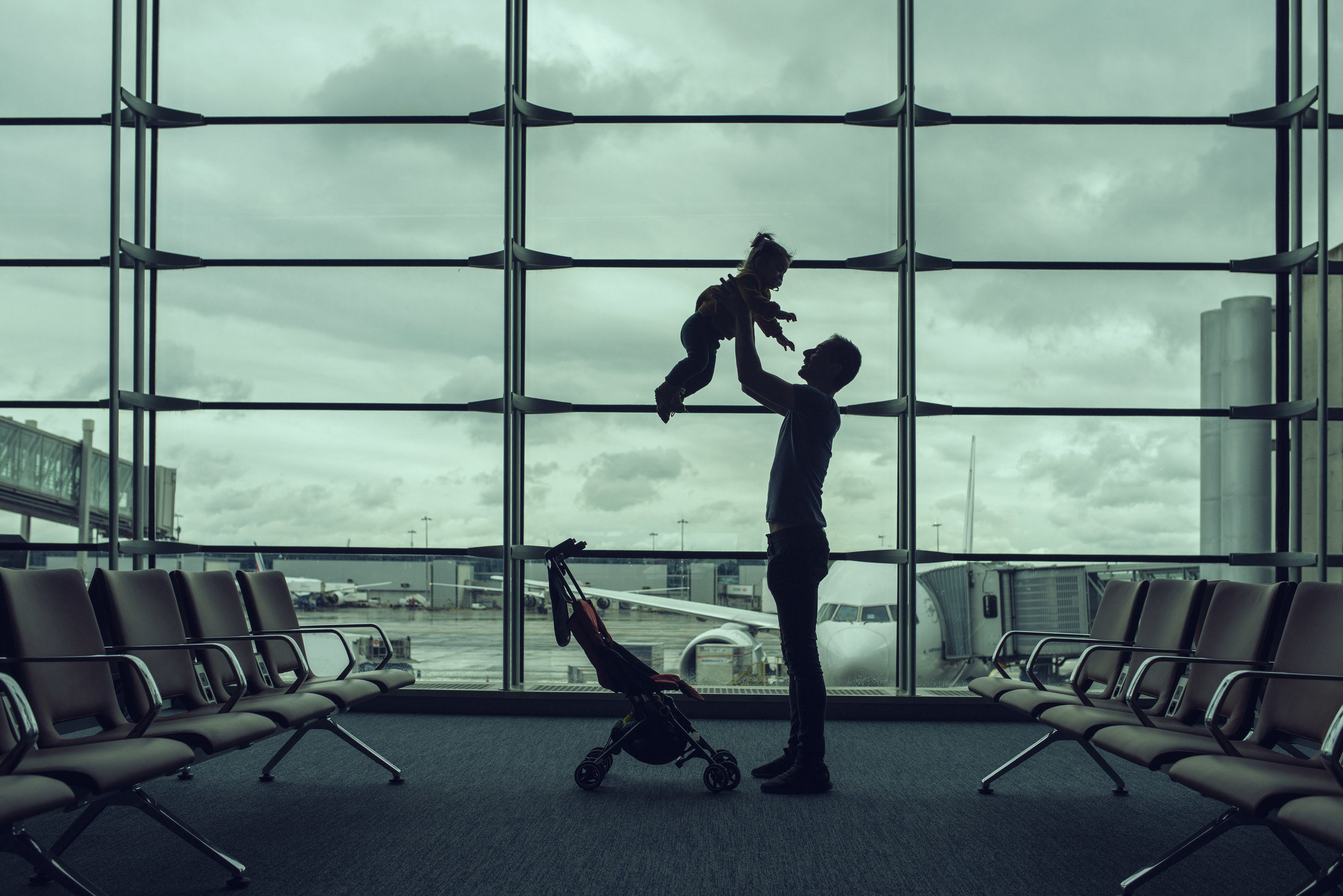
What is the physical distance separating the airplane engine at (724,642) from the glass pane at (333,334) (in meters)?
1.61

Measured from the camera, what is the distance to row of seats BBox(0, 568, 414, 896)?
1.73 m

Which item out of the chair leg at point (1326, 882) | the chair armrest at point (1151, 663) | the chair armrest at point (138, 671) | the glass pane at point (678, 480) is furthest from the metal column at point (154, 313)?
the chair leg at point (1326, 882)

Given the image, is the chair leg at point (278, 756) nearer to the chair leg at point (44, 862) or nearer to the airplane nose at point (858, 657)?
the chair leg at point (44, 862)

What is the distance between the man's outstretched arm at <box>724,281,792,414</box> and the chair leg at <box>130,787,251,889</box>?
5.97 ft

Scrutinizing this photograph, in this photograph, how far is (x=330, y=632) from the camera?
3.24m

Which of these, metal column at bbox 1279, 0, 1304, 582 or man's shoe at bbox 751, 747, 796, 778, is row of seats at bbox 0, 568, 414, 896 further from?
metal column at bbox 1279, 0, 1304, 582

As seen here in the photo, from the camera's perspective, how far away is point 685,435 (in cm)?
493

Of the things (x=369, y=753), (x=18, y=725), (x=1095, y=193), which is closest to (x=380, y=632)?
(x=369, y=753)

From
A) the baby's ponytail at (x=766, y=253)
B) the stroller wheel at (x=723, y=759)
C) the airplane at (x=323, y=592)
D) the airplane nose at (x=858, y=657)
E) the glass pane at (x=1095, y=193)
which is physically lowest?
the airplane nose at (x=858, y=657)

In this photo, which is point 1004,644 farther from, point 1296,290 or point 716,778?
point 1296,290

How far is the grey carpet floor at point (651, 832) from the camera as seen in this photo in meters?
2.13

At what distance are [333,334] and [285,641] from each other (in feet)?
7.38

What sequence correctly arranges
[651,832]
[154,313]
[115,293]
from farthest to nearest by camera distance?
[154,313], [115,293], [651,832]

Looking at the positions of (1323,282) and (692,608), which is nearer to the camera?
(1323,282)
